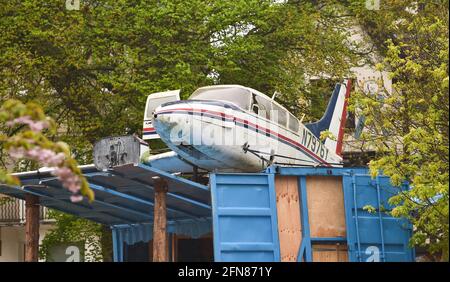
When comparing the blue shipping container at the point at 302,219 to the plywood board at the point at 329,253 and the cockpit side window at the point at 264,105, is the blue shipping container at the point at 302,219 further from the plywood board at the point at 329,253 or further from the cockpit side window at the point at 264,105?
the cockpit side window at the point at 264,105

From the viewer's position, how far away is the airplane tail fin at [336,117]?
25594 millimetres

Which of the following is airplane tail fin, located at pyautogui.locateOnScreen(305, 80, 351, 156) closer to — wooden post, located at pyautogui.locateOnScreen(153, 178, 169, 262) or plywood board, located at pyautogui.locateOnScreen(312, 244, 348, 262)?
plywood board, located at pyautogui.locateOnScreen(312, 244, 348, 262)

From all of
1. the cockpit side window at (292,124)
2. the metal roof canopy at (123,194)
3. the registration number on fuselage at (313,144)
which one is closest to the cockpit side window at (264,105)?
the cockpit side window at (292,124)

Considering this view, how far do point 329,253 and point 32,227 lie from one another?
20.2 ft

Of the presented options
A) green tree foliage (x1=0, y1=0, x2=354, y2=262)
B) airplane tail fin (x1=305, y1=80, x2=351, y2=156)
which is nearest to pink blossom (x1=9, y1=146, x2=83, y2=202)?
airplane tail fin (x1=305, y1=80, x2=351, y2=156)

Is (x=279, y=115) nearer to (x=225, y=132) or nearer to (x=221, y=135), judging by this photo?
(x=225, y=132)

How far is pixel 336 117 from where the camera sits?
25.9 meters

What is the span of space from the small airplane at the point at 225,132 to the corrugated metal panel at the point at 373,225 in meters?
1.66

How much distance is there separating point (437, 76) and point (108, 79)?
12.2 metres

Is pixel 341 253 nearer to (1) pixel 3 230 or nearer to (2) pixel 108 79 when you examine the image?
(2) pixel 108 79

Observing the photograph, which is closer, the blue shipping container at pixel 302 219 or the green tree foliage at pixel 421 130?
the blue shipping container at pixel 302 219

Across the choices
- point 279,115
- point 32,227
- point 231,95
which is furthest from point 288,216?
point 32,227

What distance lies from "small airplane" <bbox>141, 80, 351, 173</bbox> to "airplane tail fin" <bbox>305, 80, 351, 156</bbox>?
7.27ft
